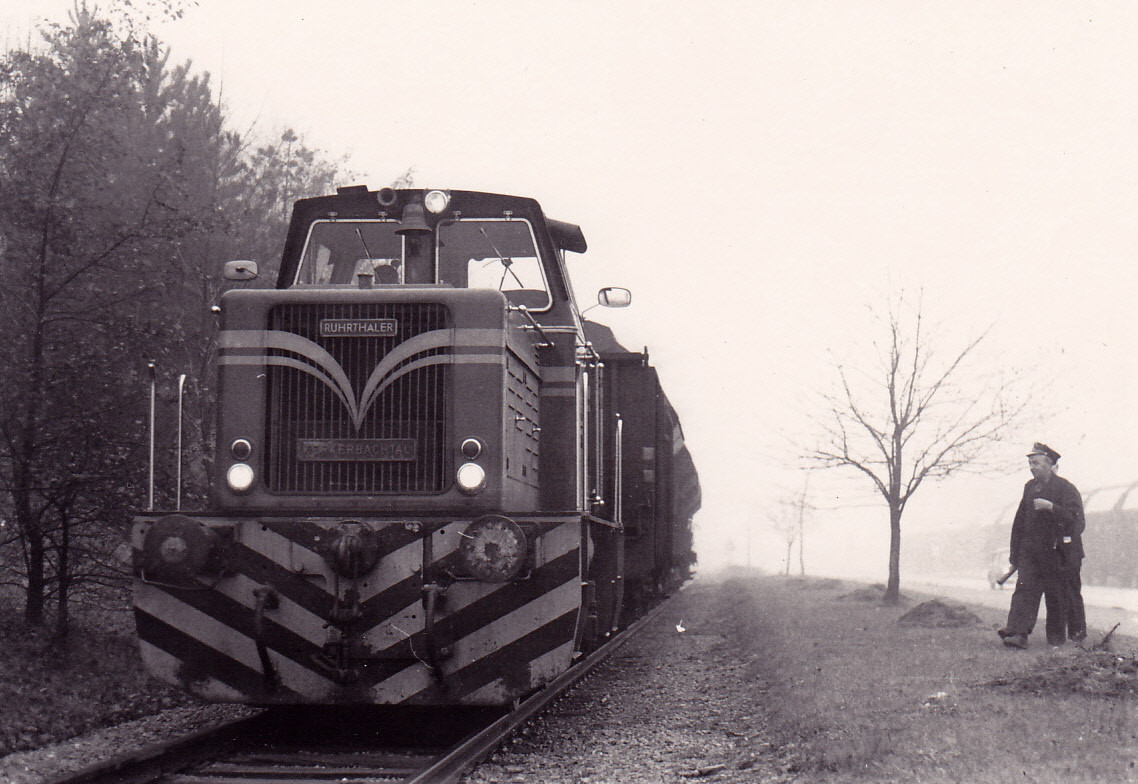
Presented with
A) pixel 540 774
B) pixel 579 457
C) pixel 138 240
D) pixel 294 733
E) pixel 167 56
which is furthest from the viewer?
pixel 167 56

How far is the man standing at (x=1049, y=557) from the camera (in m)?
8.26

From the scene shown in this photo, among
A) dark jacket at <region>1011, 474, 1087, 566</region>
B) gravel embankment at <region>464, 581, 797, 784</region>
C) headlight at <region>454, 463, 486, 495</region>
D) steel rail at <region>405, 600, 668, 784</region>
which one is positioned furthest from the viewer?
dark jacket at <region>1011, 474, 1087, 566</region>

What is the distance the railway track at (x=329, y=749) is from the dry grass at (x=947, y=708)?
4.83ft

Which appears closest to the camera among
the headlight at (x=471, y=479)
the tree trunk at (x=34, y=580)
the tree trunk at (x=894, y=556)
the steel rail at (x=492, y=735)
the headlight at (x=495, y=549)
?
the steel rail at (x=492, y=735)

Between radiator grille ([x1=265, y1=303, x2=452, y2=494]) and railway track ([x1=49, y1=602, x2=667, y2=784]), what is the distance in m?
1.22

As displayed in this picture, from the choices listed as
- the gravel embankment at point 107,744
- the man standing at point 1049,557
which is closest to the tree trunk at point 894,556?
the man standing at point 1049,557

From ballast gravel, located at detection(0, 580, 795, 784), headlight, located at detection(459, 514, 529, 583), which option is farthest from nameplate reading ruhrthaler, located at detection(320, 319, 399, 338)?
ballast gravel, located at detection(0, 580, 795, 784)

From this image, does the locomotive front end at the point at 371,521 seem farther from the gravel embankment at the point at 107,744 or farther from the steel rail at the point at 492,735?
the gravel embankment at the point at 107,744

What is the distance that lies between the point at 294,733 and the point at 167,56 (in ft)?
41.2

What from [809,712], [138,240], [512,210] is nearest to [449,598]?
[809,712]

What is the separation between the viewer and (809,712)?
602 centimetres

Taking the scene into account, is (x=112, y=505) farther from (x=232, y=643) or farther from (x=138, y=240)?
(x=232, y=643)

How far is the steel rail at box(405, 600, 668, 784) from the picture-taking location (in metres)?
4.50

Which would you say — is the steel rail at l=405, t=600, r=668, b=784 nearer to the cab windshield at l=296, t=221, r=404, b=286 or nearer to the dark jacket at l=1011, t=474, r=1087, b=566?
the cab windshield at l=296, t=221, r=404, b=286
